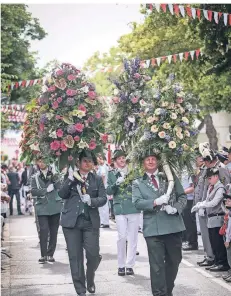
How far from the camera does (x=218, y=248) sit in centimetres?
1212

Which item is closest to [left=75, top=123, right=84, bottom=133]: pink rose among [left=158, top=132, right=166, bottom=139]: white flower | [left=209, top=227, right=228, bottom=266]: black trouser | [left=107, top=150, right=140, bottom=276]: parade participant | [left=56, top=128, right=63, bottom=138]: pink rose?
[left=56, top=128, right=63, bottom=138]: pink rose

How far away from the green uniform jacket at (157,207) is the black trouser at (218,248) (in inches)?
132

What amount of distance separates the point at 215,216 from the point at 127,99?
2978mm

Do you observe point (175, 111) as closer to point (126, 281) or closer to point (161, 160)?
point (161, 160)

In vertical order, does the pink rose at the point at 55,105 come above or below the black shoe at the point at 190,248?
above

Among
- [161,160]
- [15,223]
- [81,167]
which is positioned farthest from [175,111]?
[15,223]

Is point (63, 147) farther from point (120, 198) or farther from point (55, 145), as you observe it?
point (120, 198)

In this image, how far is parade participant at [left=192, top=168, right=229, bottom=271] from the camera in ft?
39.3

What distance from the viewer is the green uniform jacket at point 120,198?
40.0 ft

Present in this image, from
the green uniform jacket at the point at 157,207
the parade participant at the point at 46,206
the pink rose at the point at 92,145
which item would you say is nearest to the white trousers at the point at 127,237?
the parade participant at the point at 46,206

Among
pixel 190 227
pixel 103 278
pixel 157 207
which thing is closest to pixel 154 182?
pixel 157 207

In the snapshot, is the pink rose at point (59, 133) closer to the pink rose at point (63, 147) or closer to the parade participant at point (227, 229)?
the pink rose at point (63, 147)

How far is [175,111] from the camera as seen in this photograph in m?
9.51

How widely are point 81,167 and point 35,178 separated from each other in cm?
387
